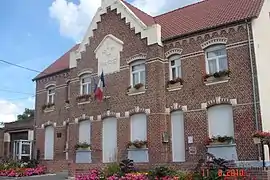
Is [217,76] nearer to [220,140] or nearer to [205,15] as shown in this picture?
[220,140]

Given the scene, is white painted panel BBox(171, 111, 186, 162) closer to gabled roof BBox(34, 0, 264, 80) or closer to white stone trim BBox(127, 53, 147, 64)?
white stone trim BBox(127, 53, 147, 64)

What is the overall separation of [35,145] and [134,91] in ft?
38.6

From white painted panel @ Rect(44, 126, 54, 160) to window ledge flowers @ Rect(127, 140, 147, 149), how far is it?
896cm

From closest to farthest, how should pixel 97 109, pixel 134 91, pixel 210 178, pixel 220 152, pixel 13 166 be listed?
pixel 210 178
pixel 220 152
pixel 134 91
pixel 97 109
pixel 13 166

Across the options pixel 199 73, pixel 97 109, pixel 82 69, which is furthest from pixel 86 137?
pixel 199 73

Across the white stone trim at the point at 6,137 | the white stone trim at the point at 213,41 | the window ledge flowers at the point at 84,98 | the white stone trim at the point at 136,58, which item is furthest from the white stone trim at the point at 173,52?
the white stone trim at the point at 6,137

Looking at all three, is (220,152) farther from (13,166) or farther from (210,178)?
(13,166)

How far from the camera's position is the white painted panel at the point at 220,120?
1753cm

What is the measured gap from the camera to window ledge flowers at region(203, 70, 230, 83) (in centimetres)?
1781

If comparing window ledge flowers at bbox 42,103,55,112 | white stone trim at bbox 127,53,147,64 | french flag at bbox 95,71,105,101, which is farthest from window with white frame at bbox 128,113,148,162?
window ledge flowers at bbox 42,103,55,112

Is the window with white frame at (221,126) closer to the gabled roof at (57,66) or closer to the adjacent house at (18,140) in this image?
the gabled roof at (57,66)

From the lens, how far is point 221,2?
21359mm

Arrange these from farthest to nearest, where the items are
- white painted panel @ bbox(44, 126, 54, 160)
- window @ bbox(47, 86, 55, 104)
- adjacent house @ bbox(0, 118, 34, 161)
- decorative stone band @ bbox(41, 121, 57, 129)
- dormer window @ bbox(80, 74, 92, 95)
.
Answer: adjacent house @ bbox(0, 118, 34, 161) → window @ bbox(47, 86, 55, 104) → decorative stone band @ bbox(41, 121, 57, 129) → white painted panel @ bbox(44, 126, 54, 160) → dormer window @ bbox(80, 74, 92, 95)

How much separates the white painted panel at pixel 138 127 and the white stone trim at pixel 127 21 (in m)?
4.36
